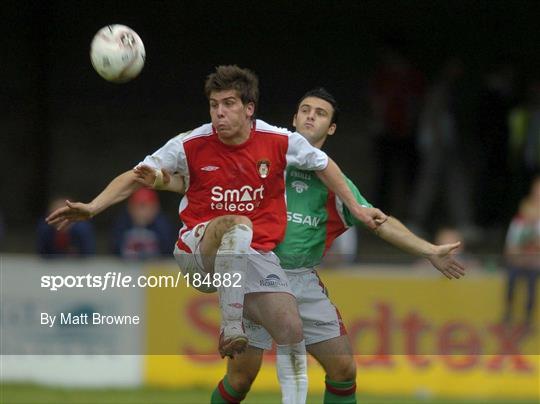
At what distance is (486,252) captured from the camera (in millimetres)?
16250

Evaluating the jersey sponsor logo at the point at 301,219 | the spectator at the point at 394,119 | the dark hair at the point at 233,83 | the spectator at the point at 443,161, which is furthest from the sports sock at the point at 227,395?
the spectator at the point at 443,161

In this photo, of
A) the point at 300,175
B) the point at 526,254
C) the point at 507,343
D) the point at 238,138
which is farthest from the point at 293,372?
the point at 526,254

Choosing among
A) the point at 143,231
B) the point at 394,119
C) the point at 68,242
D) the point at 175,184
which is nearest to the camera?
the point at 175,184

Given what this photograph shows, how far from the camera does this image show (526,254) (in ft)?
43.2

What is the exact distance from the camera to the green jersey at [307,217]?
905 cm

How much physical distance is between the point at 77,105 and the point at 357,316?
595cm

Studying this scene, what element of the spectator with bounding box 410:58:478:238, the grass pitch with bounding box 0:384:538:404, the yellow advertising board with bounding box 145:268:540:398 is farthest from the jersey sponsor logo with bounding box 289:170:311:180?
the spectator with bounding box 410:58:478:238

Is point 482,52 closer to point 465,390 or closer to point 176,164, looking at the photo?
point 465,390

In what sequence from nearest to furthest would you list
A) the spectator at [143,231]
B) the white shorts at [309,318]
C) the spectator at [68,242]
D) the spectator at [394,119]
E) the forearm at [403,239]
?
1. the forearm at [403,239]
2. the white shorts at [309,318]
3. the spectator at [68,242]
4. the spectator at [143,231]
5. the spectator at [394,119]

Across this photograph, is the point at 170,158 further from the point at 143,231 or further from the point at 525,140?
the point at 525,140

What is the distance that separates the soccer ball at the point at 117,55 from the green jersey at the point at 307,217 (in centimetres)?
114

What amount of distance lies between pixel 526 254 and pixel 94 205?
5.75 metres

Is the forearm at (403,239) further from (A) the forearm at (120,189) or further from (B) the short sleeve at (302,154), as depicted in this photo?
(A) the forearm at (120,189)

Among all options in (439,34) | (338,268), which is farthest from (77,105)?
(338,268)
